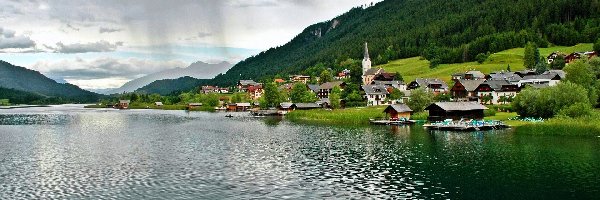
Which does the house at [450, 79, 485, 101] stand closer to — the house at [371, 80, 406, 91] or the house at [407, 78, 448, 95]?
the house at [407, 78, 448, 95]

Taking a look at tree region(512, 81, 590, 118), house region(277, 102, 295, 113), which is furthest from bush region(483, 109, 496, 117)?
house region(277, 102, 295, 113)

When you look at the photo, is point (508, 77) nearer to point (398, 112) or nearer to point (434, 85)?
point (434, 85)

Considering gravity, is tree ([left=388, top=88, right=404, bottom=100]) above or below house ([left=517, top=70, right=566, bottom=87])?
below

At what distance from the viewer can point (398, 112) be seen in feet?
390

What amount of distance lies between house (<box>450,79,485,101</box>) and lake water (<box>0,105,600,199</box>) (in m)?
61.9

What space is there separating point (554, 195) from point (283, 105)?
145978 millimetres

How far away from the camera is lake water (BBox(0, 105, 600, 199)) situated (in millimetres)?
43156

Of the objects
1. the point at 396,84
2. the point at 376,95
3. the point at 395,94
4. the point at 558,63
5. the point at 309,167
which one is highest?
the point at 558,63

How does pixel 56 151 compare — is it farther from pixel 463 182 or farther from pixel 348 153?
pixel 463 182

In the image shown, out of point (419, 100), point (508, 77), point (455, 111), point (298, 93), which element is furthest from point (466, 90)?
point (298, 93)

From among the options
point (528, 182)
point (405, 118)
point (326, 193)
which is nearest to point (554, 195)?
point (528, 182)

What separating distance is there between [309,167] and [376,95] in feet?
387

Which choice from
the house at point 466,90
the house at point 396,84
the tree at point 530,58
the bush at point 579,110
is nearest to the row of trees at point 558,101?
the bush at point 579,110

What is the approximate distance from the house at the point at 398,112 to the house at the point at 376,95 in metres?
46.4
